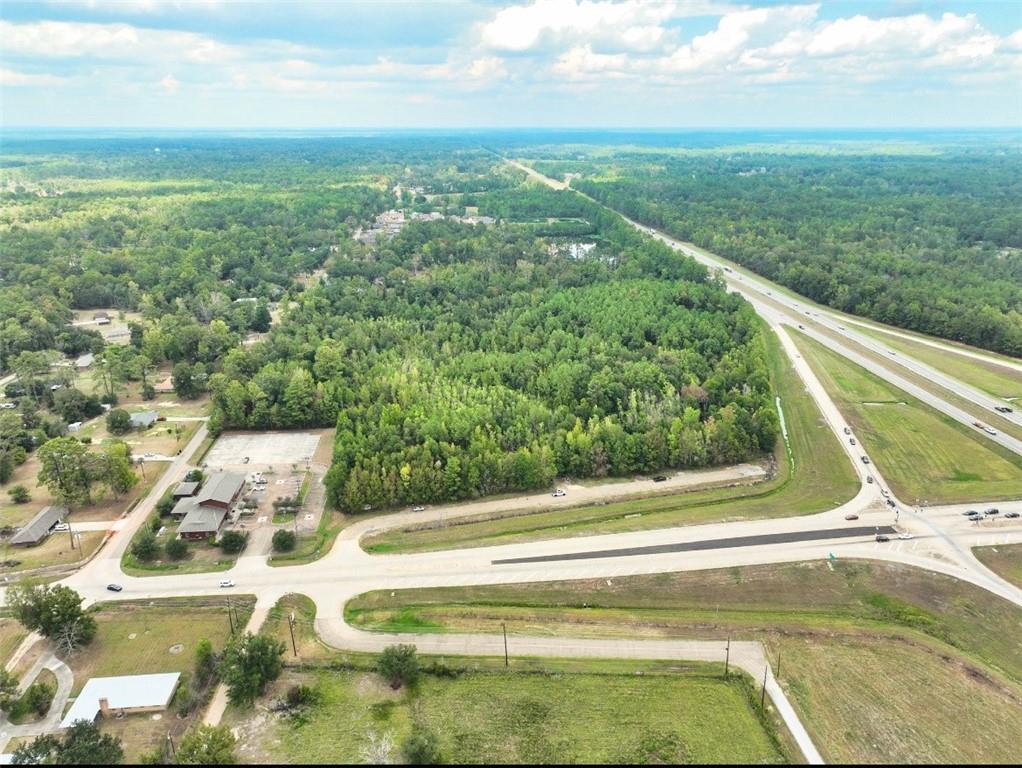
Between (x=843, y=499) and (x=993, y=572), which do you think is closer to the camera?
(x=993, y=572)

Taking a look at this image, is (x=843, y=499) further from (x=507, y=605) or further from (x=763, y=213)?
(x=763, y=213)

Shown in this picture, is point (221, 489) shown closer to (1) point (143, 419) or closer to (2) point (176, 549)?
(2) point (176, 549)

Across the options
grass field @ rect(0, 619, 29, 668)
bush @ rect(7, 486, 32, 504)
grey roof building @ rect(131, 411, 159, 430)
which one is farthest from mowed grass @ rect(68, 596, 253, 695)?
grey roof building @ rect(131, 411, 159, 430)

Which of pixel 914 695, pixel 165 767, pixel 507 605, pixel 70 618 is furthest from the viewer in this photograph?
pixel 507 605

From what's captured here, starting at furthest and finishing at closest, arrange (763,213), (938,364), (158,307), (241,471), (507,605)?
1. (763,213)
2. (158,307)
3. (938,364)
4. (241,471)
5. (507,605)

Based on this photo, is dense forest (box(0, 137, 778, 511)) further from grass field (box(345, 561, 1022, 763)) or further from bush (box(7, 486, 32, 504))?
grass field (box(345, 561, 1022, 763))

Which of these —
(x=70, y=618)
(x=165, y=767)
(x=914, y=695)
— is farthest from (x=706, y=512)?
(x=70, y=618)

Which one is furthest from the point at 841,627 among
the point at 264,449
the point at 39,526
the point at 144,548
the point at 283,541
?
the point at 39,526
